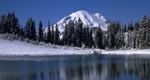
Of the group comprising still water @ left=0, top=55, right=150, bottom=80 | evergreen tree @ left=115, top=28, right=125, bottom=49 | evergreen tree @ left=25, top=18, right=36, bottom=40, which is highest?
evergreen tree @ left=25, top=18, right=36, bottom=40

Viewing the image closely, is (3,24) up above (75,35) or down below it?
above

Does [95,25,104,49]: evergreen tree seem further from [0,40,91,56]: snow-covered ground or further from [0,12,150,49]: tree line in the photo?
[0,40,91,56]: snow-covered ground

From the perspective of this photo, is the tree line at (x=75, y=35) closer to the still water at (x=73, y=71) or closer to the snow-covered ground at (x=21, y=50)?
the snow-covered ground at (x=21, y=50)

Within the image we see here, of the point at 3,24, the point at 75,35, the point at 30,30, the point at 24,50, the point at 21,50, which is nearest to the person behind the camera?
the point at 21,50

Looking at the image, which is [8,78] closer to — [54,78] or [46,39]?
[54,78]

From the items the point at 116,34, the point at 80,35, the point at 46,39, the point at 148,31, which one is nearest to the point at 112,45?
the point at 116,34

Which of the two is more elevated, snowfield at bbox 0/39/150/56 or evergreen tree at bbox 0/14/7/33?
evergreen tree at bbox 0/14/7/33

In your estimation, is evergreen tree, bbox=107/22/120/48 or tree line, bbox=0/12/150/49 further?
evergreen tree, bbox=107/22/120/48

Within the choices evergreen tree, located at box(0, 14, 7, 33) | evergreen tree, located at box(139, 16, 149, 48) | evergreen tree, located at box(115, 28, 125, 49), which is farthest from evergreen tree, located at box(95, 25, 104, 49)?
evergreen tree, located at box(0, 14, 7, 33)

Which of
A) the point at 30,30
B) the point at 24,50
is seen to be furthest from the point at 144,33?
the point at 30,30

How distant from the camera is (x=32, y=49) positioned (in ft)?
222

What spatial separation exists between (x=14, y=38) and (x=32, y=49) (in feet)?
29.8

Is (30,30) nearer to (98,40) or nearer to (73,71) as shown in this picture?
(98,40)

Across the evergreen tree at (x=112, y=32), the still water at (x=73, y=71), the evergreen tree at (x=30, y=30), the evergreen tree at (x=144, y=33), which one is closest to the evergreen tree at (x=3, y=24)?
the evergreen tree at (x=30, y=30)
